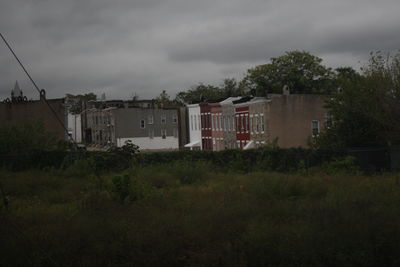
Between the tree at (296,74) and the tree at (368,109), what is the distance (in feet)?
137

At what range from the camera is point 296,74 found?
8000cm

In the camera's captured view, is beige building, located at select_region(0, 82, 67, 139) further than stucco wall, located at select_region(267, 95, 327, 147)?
Yes

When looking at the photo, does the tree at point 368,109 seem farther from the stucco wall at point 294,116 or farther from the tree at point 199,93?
the tree at point 199,93

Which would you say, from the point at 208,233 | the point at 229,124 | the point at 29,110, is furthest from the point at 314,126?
the point at 208,233

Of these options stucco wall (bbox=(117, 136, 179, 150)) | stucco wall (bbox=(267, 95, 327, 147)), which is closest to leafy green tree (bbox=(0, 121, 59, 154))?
stucco wall (bbox=(267, 95, 327, 147))

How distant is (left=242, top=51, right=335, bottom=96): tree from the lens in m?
79.9

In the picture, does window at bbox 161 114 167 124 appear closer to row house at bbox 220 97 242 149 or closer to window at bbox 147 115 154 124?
window at bbox 147 115 154 124

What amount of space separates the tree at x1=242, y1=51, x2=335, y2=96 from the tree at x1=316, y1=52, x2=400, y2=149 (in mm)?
41844

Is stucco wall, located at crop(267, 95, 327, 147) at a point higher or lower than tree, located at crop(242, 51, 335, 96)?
lower

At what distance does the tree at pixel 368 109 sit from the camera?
3434 cm

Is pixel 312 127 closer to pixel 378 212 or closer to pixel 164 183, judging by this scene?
pixel 164 183

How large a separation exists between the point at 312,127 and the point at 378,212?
40460 mm

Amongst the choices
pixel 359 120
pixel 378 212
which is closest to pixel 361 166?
pixel 359 120

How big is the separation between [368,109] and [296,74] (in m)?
45.7
